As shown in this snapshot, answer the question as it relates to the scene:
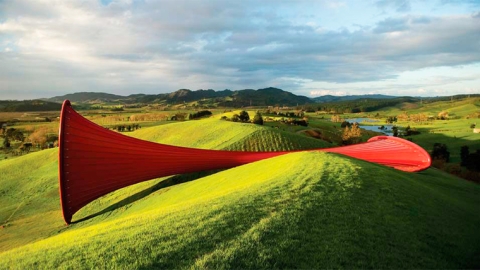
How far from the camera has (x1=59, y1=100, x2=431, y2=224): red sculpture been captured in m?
18.1

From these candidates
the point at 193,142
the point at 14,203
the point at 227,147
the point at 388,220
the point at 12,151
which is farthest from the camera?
the point at 12,151

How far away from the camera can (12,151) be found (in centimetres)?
6297

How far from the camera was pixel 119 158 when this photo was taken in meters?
20.8

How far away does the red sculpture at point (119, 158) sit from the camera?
18109mm

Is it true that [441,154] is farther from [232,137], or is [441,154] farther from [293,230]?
[293,230]

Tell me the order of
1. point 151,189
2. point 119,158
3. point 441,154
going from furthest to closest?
point 441,154 → point 151,189 → point 119,158

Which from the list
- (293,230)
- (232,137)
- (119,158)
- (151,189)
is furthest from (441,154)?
(293,230)

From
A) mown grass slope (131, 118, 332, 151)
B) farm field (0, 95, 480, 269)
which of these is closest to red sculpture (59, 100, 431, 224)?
farm field (0, 95, 480, 269)

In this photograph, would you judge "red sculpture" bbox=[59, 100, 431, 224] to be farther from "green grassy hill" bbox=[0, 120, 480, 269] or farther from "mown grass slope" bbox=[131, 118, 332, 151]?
"mown grass slope" bbox=[131, 118, 332, 151]

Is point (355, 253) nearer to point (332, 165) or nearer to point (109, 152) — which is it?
point (332, 165)

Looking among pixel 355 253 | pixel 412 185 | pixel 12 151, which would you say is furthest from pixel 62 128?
pixel 12 151

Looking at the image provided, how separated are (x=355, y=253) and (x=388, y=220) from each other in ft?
11.4

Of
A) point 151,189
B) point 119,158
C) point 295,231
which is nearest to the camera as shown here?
point 295,231

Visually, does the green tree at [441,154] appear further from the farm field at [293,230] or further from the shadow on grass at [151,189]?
the shadow on grass at [151,189]
